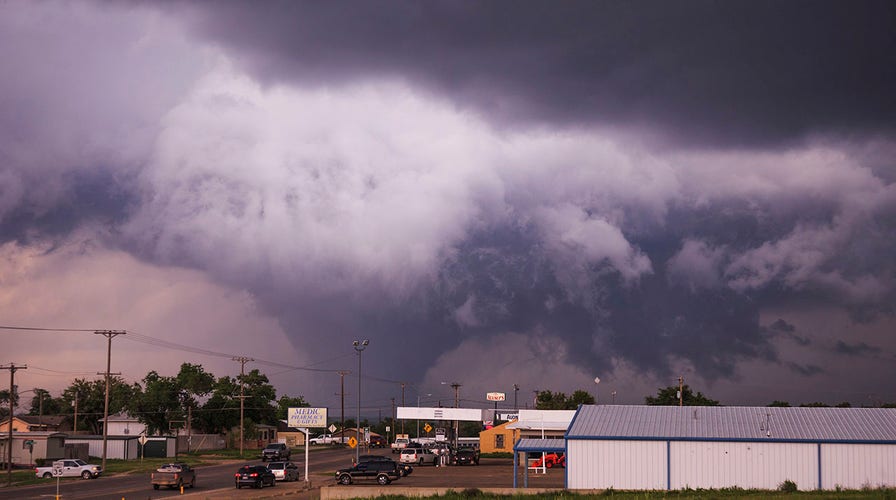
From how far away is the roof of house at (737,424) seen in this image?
170 feet

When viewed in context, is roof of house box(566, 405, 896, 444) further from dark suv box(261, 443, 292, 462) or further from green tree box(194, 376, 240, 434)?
green tree box(194, 376, 240, 434)

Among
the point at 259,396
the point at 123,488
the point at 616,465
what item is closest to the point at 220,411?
the point at 259,396

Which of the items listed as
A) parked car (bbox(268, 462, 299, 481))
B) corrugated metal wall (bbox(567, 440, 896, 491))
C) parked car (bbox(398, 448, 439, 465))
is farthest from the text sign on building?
corrugated metal wall (bbox(567, 440, 896, 491))

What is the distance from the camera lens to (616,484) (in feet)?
169

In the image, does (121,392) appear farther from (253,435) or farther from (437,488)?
(437,488)

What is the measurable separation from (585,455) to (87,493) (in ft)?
102

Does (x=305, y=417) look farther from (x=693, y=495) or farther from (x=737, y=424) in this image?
(x=693, y=495)

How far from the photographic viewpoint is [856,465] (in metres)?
50.7

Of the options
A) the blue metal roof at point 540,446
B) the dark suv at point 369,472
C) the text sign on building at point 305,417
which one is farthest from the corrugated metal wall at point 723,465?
the text sign on building at point 305,417

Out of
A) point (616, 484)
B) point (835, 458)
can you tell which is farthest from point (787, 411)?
point (616, 484)

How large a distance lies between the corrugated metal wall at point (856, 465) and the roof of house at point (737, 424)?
1.78ft

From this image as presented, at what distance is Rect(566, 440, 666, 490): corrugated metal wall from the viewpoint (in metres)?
51.6

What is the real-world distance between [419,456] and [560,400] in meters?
80.1

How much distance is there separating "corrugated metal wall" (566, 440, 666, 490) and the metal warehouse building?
0.19 ft
